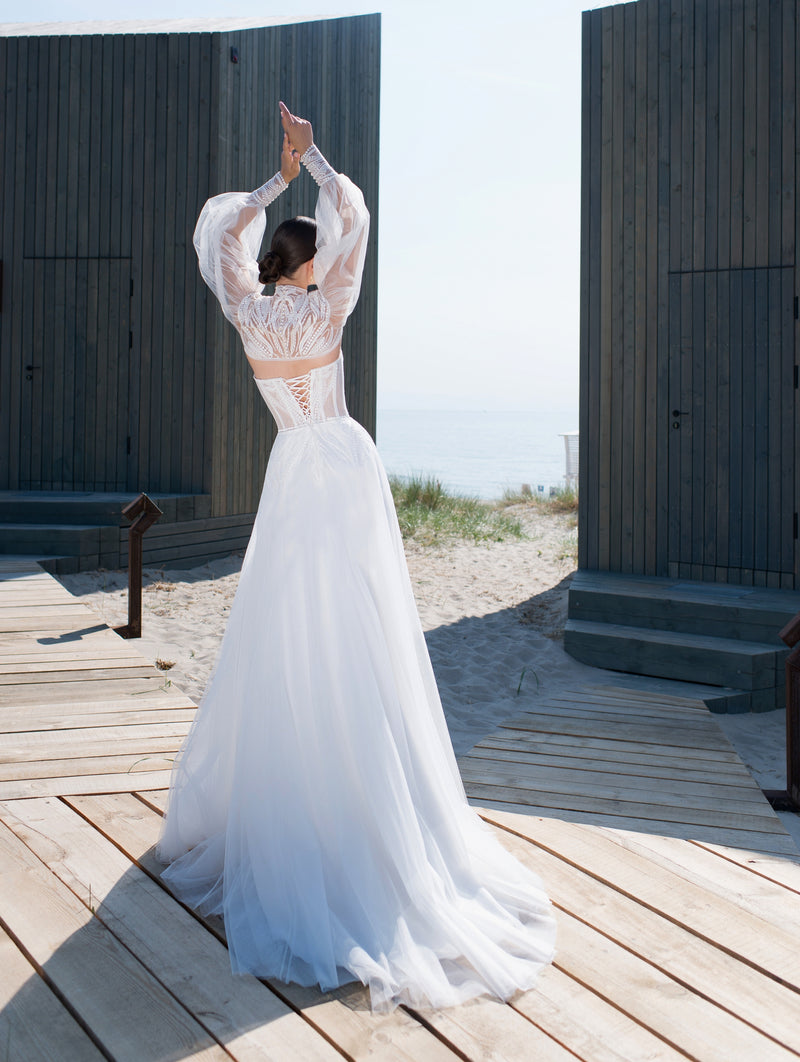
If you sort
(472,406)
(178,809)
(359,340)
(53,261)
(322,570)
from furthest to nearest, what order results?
(472,406) → (359,340) → (53,261) → (178,809) → (322,570)

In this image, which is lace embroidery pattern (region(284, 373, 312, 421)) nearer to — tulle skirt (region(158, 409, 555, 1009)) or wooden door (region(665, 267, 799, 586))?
tulle skirt (region(158, 409, 555, 1009))

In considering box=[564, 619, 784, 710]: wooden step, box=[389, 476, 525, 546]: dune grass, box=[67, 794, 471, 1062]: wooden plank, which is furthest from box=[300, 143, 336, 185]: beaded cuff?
box=[389, 476, 525, 546]: dune grass

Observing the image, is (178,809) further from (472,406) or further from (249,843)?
(472,406)

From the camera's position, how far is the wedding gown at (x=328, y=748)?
215 centimetres

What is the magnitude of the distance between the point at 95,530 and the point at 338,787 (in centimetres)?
624

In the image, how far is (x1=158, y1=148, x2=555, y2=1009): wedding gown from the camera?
2.15m

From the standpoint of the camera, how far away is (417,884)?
2205 millimetres

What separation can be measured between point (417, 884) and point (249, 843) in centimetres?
41

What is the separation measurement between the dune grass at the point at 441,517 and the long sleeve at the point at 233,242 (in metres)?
8.34

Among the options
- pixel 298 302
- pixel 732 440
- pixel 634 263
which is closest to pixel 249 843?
pixel 298 302

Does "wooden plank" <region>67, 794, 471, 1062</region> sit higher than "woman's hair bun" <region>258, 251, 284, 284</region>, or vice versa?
"woman's hair bun" <region>258, 251, 284, 284</region>

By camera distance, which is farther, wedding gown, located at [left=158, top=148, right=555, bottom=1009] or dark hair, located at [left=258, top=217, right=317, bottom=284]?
dark hair, located at [left=258, top=217, right=317, bottom=284]

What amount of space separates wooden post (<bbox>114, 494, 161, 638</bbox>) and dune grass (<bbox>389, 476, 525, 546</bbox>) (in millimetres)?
5094

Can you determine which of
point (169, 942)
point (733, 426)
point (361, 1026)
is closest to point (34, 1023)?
point (169, 942)
